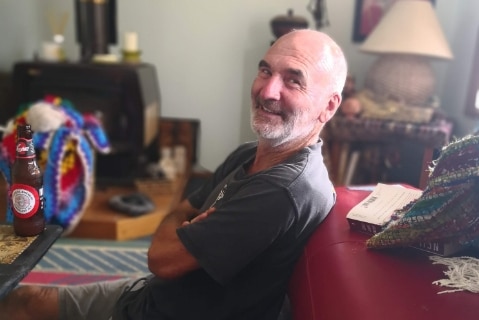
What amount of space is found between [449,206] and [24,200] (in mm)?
891

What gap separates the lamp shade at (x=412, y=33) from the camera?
259cm

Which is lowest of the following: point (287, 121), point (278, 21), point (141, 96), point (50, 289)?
point (50, 289)

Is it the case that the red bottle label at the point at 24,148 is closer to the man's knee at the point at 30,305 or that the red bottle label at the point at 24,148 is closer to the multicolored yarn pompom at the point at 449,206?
the man's knee at the point at 30,305

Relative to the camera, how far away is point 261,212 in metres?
0.97

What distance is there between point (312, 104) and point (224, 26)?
2.24 m

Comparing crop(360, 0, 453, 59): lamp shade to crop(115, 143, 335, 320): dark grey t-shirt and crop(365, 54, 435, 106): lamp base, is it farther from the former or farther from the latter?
crop(115, 143, 335, 320): dark grey t-shirt

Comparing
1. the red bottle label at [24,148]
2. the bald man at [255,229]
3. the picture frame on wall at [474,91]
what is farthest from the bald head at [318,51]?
the picture frame on wall at [474,91]

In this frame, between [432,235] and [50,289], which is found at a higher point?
[432,235]

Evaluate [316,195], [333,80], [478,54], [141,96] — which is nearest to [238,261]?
[316,195]

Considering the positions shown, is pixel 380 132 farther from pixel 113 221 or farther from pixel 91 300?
pixel 91 300

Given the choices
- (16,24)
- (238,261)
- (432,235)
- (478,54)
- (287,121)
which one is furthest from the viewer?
(16,24)

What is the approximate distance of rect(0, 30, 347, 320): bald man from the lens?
972mm

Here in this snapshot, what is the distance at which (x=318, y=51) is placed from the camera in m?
1.19

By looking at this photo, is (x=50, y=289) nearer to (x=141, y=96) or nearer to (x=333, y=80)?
(x=333, y=80)
